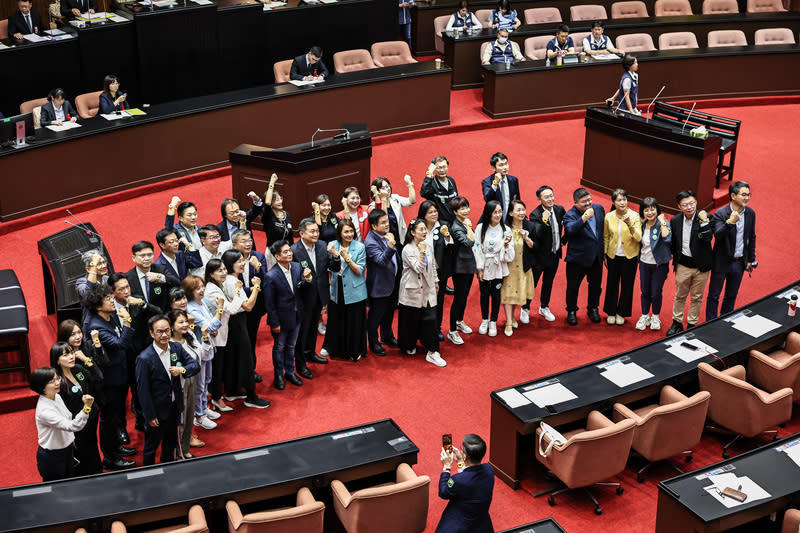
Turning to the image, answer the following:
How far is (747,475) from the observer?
21.5 ft

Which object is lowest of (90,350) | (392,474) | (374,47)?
(392,474)

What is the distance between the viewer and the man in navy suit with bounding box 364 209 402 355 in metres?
8.47

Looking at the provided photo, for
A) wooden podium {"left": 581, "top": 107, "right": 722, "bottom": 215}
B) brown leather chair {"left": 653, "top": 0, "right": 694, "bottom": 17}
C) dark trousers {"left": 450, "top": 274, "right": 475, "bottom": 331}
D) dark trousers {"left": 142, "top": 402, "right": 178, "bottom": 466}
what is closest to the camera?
dark trousers {"left": 142, "top": 402, "right": 178, "bottom": 466}

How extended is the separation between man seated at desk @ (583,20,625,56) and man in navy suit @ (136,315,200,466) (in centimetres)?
956

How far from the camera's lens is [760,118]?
14.6m

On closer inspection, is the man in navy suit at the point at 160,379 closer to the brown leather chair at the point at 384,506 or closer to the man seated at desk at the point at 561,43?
the brown leather chair at the point at 384,506

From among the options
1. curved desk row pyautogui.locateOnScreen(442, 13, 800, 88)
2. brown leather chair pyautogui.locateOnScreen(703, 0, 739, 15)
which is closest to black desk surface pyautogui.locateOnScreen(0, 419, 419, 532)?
curved desk row pyautogui.locateOnScreen(442, 13, 800, 88)

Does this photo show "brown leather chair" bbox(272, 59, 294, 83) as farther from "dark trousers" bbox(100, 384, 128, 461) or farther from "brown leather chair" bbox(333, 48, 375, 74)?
"dark trousers" bbox(100, 384, 128, 461)

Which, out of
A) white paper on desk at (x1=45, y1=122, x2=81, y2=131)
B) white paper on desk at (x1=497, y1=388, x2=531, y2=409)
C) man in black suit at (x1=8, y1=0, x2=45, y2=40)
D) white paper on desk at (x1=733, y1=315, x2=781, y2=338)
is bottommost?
white paper on desk at (x1=497, y1=388, x2=531, y2=409)

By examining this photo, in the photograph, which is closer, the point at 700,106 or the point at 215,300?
the point at 215,300

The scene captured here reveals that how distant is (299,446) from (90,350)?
1.64 m

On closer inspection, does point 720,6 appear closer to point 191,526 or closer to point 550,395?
point 550,395

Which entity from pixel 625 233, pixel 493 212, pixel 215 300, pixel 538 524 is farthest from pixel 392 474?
pixel 625 233

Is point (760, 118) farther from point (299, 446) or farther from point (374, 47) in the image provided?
point (299, 446)
